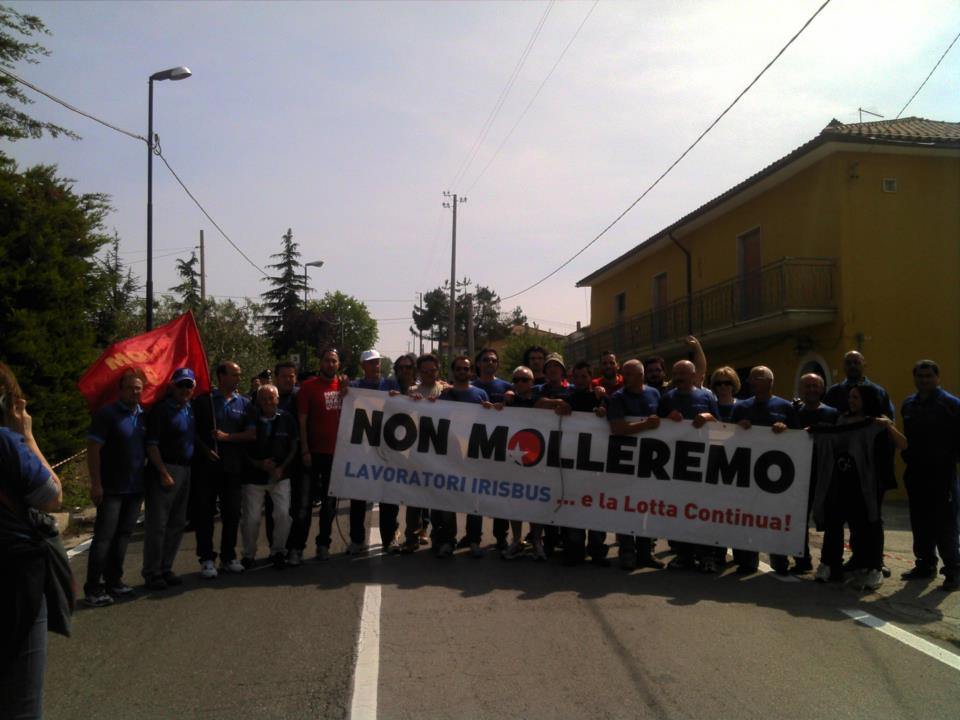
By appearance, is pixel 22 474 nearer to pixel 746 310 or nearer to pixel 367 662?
pixel 367 662

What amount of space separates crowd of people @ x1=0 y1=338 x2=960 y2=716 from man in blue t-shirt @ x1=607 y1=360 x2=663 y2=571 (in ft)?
0.05

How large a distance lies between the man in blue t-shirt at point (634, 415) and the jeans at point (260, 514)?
330 cm

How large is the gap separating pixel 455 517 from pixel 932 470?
15.3 ft

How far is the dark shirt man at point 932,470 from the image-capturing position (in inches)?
308

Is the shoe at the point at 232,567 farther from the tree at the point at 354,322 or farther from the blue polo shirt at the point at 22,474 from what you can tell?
the tree at the point at 354,322

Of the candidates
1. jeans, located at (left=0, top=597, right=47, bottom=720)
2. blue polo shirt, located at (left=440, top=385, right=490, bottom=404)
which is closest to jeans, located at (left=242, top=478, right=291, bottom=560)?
blue polo shirt, located at (left=440, top=385, right=490, bottom=404)

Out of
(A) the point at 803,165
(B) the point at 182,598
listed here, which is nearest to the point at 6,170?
(B) the point at 182,598

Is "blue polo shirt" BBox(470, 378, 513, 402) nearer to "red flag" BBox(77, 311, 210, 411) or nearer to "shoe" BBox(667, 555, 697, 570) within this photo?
"shoe" BBox(667, 555, 697, 570)

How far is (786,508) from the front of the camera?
829 cm

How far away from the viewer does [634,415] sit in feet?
28.1

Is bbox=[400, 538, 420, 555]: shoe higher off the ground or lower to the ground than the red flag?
lower

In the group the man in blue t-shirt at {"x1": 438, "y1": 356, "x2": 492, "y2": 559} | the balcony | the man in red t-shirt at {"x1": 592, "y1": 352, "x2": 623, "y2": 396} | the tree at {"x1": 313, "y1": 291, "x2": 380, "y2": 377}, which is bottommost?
the man in blue t-shirt at {"x1": 438, "y1": 356, "x2": 492, "y2": 559}

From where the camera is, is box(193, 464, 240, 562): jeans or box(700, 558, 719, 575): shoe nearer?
box(193, 464, 240, 562): jeans

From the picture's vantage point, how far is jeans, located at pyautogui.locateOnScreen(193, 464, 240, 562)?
25.8ft
